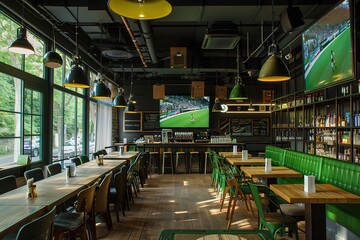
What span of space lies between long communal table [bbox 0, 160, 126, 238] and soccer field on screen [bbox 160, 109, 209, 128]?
333 inches

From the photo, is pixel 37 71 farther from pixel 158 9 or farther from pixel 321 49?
pixel 321 49

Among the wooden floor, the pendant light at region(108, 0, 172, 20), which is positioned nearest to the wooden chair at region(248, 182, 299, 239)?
the wooden floor

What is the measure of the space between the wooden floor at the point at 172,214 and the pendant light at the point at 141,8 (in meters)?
2.98

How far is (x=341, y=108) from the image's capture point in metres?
6.86

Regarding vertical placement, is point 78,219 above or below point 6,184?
below

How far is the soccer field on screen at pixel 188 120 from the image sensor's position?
509 inches

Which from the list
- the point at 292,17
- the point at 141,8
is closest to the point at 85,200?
the point at 141,8

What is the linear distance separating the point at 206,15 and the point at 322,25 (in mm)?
2073

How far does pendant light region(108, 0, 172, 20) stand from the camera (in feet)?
7.73

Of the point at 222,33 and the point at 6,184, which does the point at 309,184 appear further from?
the point at 222,33

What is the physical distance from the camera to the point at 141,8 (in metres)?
2.41

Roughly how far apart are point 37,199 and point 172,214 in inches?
108

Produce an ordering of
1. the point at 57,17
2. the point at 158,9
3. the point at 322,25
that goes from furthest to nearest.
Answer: the point at 57,17 → the point at 322,25 → the point at 158,9

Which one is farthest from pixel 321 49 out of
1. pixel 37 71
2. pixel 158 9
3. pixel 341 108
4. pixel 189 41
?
pixel 37 71
